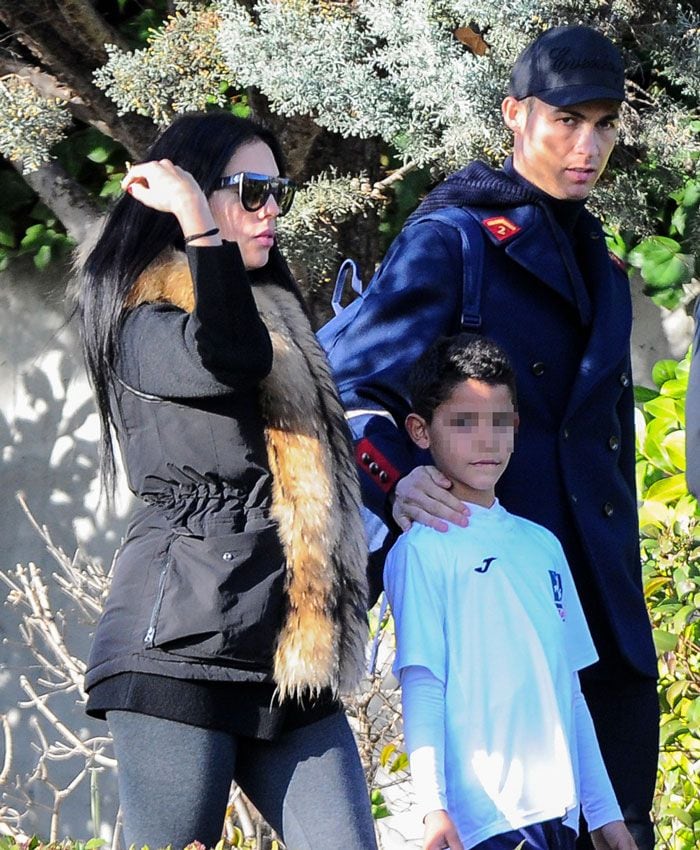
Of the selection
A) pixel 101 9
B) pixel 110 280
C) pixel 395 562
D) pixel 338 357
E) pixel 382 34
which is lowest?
pixel 395 562

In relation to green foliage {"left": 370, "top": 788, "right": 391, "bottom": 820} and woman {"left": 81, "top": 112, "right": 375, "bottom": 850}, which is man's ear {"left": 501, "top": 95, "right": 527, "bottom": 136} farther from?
green foliage {"left": 370, "top": 788, "right": 391, "bottom": 820}

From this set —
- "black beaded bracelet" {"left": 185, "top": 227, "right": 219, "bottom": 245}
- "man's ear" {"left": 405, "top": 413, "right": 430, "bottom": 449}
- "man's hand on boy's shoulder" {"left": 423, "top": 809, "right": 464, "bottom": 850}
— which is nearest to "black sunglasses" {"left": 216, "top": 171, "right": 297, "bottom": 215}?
"black beaded bracelet" {"left": 185, "top": 227, "right": 219, "bottom": 245}

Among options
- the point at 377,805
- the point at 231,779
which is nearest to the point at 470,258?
the point at 231,779

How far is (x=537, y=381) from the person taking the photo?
251 centimetres

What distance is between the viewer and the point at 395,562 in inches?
90.0

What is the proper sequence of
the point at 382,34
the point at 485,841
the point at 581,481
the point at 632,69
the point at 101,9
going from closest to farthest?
the point at 485,841
the point at 581,481
the point at 382,34
the point at 632,69
the point at 101,9

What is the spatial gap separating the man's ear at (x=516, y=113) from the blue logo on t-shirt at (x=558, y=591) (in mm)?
834

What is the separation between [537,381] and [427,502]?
0.36 m

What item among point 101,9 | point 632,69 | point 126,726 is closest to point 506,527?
point 126,726

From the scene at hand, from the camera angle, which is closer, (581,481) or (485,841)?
(485,841)

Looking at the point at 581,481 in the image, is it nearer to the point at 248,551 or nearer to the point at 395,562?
the point at 395,562

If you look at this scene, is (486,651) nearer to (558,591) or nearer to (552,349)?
(558,591)

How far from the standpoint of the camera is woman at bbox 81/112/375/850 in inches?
83.8

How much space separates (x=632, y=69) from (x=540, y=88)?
4.59 feet
